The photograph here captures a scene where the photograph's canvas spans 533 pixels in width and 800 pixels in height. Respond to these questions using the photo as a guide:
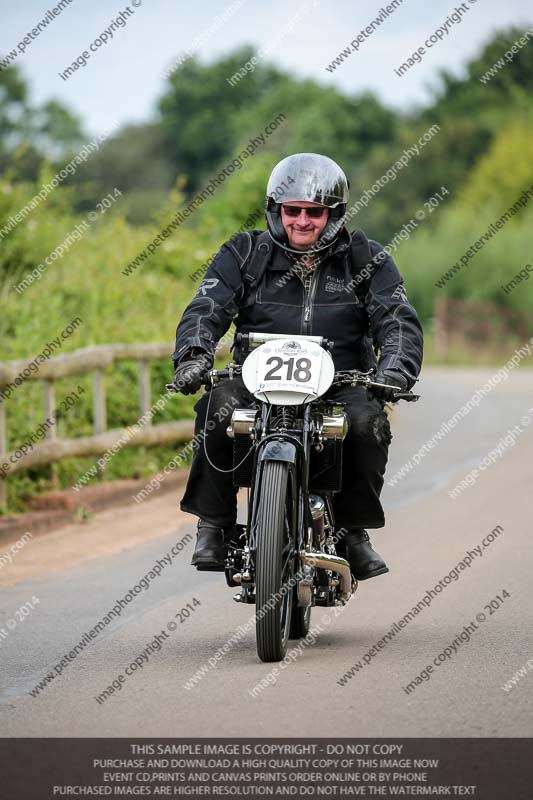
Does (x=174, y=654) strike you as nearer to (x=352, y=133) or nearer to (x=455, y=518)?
(x=455, y=518)

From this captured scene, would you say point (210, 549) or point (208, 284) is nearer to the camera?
point (210, 549)

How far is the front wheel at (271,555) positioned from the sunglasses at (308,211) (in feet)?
4.36

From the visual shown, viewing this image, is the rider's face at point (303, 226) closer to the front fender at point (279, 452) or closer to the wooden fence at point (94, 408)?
the front fender at point (279, 452)

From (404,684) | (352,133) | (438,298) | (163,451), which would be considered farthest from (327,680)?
(352,133)

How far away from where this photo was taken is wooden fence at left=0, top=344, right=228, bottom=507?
11.0 metres

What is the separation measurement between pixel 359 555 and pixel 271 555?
103cm

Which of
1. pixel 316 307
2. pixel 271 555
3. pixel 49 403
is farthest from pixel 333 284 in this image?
pixel 49 403

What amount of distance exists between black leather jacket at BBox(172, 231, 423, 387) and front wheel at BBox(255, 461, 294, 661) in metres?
0.88

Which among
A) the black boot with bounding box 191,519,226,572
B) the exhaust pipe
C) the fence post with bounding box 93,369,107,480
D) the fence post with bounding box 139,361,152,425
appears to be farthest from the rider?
the fence post with bounding box 139,361,152,425

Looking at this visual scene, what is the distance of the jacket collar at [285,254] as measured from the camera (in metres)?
6.74

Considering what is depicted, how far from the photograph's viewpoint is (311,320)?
6.66 metres

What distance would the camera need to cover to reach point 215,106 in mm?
94938

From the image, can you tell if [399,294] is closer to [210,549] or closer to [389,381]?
[389,381]

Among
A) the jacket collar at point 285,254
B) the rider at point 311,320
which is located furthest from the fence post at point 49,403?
the jacket collar at point 285,254
